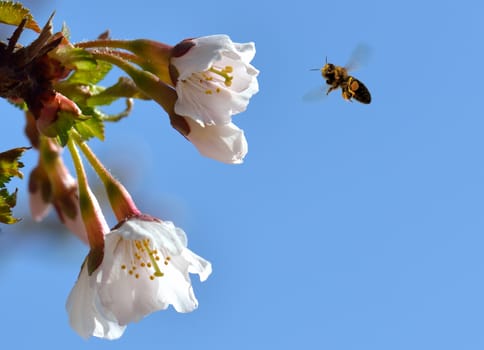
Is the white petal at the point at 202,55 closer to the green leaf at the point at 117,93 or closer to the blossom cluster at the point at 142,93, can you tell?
the blossom cluster at the point at 142,93

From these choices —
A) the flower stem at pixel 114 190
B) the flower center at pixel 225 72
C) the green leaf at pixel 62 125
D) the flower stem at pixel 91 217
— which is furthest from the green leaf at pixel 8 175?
the flower center at pixel 225 72

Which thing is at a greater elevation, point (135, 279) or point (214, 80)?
point (214, 80)

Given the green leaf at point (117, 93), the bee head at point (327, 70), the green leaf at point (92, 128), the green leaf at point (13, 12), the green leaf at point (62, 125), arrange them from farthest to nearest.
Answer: the bee head at point (327, 70) < the green leaf at point (117, 93) < the green leaf at point (92, 128) < the green leaf at point (13, 12) < the green leaf at point (62, 125)

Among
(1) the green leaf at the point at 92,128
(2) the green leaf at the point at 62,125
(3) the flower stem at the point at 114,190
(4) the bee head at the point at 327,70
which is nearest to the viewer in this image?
(2) the green leaf at the point at 62,125

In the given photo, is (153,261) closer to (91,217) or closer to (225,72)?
(91,217)

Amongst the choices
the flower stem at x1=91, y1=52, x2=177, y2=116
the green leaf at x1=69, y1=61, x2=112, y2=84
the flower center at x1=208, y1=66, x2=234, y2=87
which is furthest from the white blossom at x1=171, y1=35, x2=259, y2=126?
the green leaf at x1=69, y1=61, x2=112, y2=84

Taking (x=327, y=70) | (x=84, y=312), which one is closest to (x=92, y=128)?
(x=84, y=312)

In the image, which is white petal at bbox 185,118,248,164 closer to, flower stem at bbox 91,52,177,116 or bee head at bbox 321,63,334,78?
flower stem at bbox 91,52,177,116

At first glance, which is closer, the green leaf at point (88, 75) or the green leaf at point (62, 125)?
the green leaf at point (62, 125)

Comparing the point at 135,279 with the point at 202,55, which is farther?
the point at 135,279
